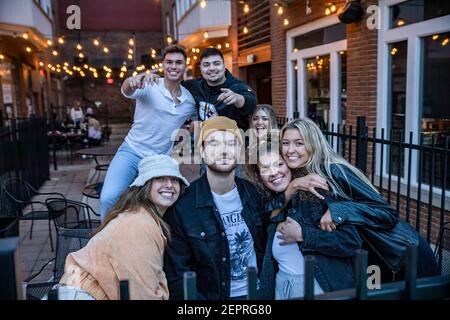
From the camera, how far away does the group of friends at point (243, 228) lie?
2.14m

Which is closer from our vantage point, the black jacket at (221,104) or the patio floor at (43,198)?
the black jacket at (221,104)

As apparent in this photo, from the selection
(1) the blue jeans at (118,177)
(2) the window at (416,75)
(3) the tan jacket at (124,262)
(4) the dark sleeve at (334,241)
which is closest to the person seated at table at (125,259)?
Result: (3) the tan jacket at (124,262)

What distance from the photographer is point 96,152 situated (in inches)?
334

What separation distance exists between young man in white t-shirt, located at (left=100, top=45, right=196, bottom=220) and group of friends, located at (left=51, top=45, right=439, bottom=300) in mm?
1068

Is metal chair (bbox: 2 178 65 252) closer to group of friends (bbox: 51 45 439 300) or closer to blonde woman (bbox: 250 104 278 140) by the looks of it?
blonde woman (bbox: 250 104 278 140)

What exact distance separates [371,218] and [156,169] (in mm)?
1167

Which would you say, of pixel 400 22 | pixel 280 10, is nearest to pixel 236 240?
pixel 400 22

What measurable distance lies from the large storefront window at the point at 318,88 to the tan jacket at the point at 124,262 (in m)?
6.30

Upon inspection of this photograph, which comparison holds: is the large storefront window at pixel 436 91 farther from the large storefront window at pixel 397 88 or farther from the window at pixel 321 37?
the window at pixel 321 37

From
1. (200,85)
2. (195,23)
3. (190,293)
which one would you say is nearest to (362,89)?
(200,85)

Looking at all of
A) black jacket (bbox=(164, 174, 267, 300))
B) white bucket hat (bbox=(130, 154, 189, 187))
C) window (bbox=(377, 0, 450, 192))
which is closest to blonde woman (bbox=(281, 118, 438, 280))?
black jacket (bbox=(164, 174, 267, 300))

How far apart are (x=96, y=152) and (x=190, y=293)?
25.0ft

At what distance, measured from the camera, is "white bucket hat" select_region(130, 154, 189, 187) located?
7.88 ft

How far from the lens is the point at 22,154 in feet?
25.7
